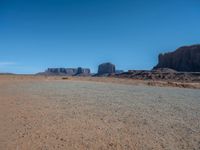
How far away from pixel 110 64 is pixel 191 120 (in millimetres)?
173629

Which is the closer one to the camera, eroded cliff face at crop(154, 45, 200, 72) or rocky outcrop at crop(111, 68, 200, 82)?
rocky outcrop at crop(111, 68, 200, 82)

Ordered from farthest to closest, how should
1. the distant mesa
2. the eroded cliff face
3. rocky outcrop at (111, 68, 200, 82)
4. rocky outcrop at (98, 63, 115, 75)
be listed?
rocky outcrop at (98, 63, 115, 75)
the distant mesa
the eroded cliff face
rocky outcrop at (111, 68, 200, 82)

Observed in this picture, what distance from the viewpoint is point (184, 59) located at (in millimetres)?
112688

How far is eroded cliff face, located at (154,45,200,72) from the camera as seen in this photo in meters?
105

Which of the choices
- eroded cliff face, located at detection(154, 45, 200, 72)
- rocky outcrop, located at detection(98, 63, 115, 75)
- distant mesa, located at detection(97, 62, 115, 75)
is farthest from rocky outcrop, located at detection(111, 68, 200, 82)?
rocky outcrop, located at detection(98, 63, 115, 75)

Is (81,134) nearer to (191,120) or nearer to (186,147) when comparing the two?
(186,147)

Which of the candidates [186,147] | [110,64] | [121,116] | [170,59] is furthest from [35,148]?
[110,64]

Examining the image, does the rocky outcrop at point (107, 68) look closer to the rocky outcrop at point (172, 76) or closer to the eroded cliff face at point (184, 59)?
the eroded cliff face at point (184, 59)

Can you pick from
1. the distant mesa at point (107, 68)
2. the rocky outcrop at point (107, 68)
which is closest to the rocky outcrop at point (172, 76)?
the distant mesa at point (107, 68)

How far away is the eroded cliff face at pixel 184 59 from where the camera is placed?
105m

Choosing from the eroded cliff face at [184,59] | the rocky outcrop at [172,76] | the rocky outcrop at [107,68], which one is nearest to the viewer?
the rocky outcrop at [172,76]

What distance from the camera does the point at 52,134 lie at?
755cm

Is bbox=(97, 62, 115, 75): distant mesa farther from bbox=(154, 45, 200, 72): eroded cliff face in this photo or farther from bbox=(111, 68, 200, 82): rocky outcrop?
bbox=(111, 68, 200, 82): rocky outcrop

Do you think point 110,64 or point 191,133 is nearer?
point 191,133
